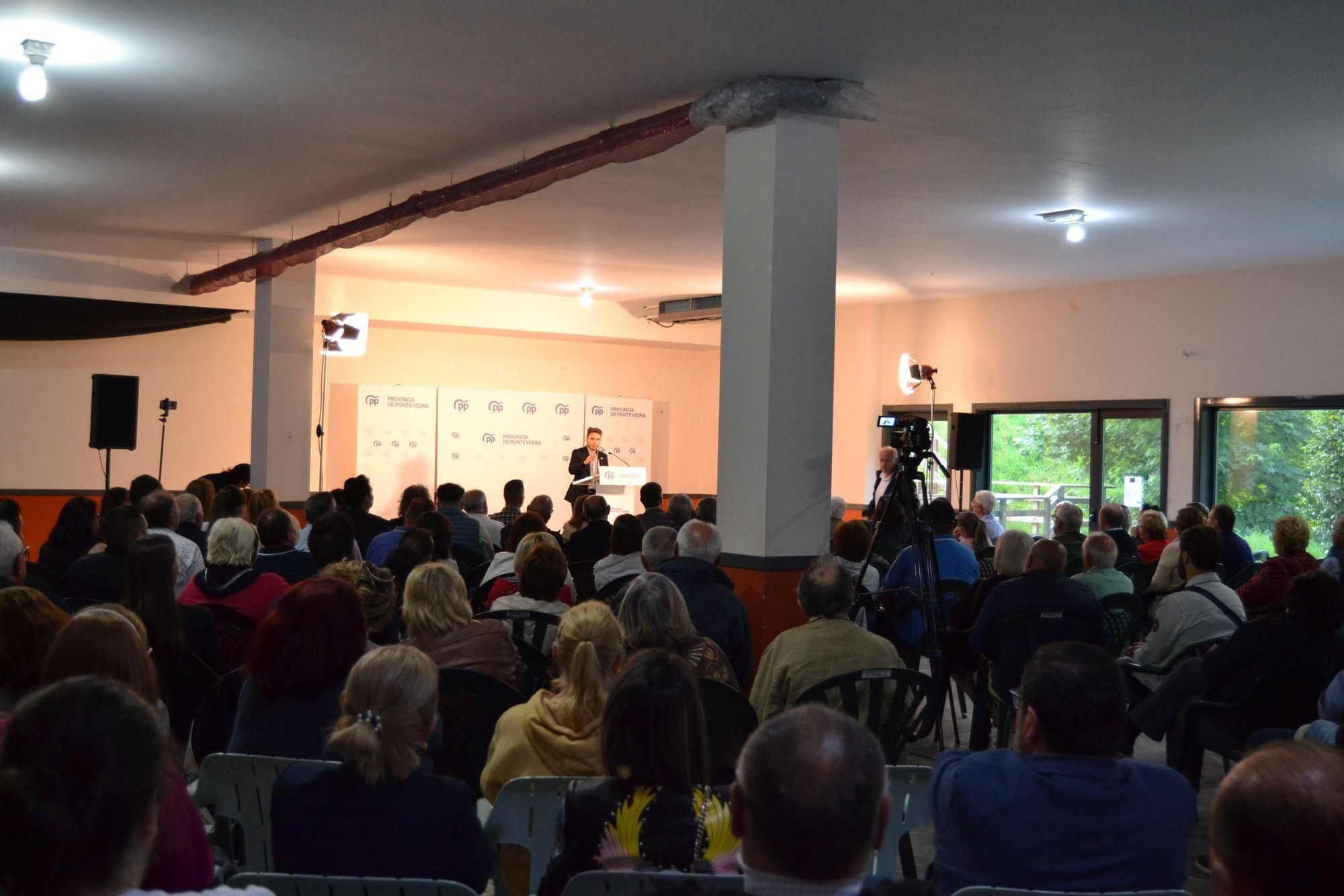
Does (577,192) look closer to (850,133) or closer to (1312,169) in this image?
(850,133)

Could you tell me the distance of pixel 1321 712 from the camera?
→ 11.7ft

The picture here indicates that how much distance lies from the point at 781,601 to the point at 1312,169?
15.0ft

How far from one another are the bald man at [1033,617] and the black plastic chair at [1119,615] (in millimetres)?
749

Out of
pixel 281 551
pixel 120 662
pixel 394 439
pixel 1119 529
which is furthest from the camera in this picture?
pixel 394 439

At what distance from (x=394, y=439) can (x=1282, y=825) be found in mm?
13760

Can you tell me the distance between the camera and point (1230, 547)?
7.36 metres

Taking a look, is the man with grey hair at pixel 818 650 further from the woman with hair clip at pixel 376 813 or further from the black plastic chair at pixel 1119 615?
the black plastic chair at pixel 1119 615

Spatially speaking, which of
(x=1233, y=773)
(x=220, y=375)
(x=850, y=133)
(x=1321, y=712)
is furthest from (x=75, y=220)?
(x=1233, y=773)

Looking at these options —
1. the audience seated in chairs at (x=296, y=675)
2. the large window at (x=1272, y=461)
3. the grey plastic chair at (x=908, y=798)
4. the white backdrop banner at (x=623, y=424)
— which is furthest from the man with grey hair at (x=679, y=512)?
the white backdrop banner at (x=623, y=424)

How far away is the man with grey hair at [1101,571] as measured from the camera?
575cm

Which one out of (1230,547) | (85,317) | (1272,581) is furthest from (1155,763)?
(85,317)

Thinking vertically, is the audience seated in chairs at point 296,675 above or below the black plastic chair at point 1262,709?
above

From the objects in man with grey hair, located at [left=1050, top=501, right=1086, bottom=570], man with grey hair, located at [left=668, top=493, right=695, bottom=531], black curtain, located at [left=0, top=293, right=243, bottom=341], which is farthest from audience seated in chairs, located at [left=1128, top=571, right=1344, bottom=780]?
black curtain, located at [left=0, top=293, right=243, bottom=341]

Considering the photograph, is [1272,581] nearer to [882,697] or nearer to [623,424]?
[882,697]
